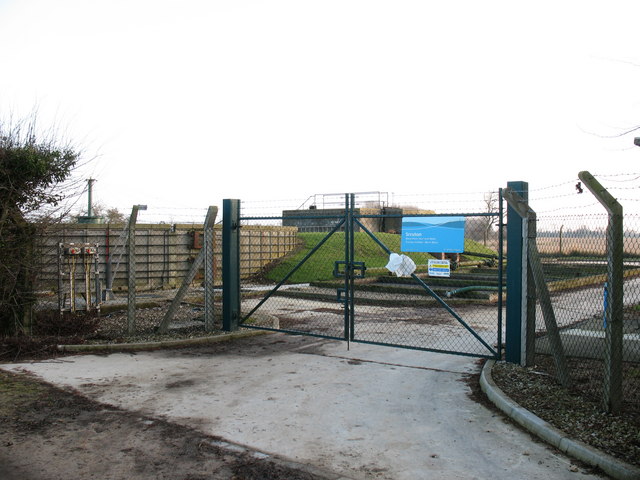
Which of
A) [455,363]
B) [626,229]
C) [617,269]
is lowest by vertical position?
[455,363]

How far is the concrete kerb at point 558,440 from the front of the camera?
4.05 m

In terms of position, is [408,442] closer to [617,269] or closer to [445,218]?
[617,269]

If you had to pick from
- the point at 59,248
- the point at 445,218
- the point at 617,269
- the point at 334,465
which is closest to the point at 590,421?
the point at 617,269

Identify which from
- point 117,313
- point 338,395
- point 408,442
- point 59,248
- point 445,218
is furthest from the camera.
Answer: point 117,313

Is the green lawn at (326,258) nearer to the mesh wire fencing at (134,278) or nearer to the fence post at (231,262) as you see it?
the mesh wire fencing at (134,278)

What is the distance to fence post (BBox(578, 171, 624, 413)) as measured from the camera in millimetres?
5102

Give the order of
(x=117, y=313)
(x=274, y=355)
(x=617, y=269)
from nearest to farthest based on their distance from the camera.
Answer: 1. (x=617, y=269)
2. (x=274, y=355)
3. (x=117, y=313)

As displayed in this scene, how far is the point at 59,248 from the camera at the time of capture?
999cm

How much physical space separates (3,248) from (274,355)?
4546 millimetres

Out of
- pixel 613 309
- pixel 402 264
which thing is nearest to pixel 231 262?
pixel 402 264

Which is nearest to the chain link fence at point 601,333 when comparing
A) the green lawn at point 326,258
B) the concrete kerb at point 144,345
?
the concrete kerb at point 144,345

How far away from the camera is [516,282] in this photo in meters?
7.30

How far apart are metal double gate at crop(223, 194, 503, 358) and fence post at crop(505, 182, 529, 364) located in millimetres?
163

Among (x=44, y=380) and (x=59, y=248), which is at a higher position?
(x=59, y=248)
